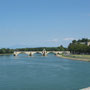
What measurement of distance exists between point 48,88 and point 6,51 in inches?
4145

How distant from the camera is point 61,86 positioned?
19.4 meters

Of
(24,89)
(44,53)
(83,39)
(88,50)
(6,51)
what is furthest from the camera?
(83,39)

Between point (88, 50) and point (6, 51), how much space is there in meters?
54.0

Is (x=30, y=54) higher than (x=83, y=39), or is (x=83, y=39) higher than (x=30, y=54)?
(x=83, y=39)

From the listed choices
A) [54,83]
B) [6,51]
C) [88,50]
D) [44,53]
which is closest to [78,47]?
[88,50]

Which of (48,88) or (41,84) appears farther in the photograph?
(41,84)

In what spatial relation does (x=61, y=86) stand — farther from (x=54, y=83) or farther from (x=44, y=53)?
(x=44, y=53)

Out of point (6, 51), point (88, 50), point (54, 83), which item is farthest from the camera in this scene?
point (6, 51)

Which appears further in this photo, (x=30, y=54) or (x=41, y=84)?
(x=30, y=54)

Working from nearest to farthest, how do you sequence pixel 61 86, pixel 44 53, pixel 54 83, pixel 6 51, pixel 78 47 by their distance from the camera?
1. pixel 61 86
2. pixel 54 83
3. pixel 78 47
4. pixel 44 53
5. pixel 6 51

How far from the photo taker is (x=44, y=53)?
103 meters

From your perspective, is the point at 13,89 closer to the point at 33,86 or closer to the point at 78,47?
the point at 33,86

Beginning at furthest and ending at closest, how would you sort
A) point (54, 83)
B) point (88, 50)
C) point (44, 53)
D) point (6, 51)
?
point (6, 51) < point (44, 53) < point (88, 50) < point (54, 83)

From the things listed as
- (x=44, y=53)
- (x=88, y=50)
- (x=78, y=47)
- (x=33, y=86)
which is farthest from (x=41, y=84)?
(x=44, y=53)
